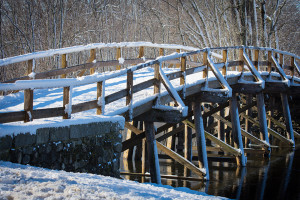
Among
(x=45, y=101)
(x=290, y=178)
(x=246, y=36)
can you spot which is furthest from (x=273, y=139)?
(x=45, y=101)

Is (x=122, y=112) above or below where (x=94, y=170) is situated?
above

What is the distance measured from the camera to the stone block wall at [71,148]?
14.9ft

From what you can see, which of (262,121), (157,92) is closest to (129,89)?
(157,92)

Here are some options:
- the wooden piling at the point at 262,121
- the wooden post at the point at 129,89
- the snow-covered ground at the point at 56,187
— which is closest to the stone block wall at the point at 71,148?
the snow-covered ground at the point at 56,187

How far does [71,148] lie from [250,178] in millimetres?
5700

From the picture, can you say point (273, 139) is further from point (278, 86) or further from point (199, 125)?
point (199, 125)

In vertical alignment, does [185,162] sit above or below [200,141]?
below

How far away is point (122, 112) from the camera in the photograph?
6.85 m

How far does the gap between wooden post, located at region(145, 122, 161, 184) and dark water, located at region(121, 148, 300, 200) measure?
1.02 m

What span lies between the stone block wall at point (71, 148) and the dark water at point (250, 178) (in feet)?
10.7

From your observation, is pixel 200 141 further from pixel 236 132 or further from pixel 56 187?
pixel 56 187

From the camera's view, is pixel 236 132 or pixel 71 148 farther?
pixel 236 132

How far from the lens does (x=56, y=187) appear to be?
12.0 ft

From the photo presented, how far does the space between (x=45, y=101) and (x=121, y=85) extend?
2378 millimetres
